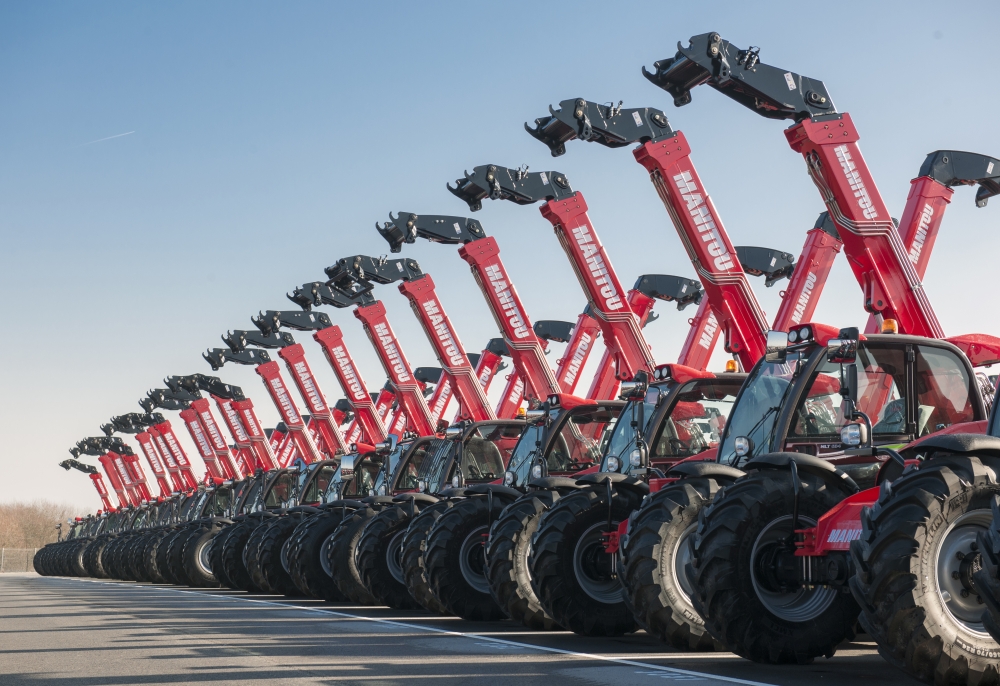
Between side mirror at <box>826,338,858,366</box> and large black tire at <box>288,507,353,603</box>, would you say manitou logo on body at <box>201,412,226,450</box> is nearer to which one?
large black tire at <box>288,507,353,603</box>

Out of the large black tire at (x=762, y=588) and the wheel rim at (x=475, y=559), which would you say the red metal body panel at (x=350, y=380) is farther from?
the large black tire at (x=762, y=588)

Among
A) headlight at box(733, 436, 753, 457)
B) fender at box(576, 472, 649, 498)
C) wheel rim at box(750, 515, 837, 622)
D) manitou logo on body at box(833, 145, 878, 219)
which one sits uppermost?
manitou logo on body at box(833, 145, 878, 219)

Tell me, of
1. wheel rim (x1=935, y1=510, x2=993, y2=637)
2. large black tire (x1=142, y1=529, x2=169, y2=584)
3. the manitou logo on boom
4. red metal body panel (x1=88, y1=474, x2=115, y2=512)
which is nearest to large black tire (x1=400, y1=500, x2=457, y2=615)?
wheel rim (x1=935, y1=510, x2=993, y2=637)

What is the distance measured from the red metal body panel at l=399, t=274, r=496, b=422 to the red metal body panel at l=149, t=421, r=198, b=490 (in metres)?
29.5

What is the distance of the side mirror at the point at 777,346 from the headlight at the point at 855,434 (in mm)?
1234

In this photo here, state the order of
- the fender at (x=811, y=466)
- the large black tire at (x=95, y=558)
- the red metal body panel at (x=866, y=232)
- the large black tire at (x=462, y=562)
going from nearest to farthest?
the fender at (x=811, y=466)
the large black tire at (x=462, y=562)
the red metal body panel at (x=866, y=232)
the large black tire at (x=95, y=558)

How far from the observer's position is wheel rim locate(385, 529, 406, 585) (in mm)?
15445

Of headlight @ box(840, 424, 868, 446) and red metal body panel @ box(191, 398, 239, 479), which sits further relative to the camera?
red metal body panel @ box(191, 398, 239, 479)

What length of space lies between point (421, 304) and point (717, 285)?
11.0 metres

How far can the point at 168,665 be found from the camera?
29.4 ft

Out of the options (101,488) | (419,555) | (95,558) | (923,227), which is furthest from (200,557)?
(101,488)

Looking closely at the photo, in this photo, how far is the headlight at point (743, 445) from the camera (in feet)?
32.4

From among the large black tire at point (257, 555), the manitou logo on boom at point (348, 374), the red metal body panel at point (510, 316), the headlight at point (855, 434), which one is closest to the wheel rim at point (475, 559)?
the headlight at point (855, 434)

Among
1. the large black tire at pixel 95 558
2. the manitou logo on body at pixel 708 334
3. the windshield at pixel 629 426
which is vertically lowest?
the large black tire at pixel 95 558
